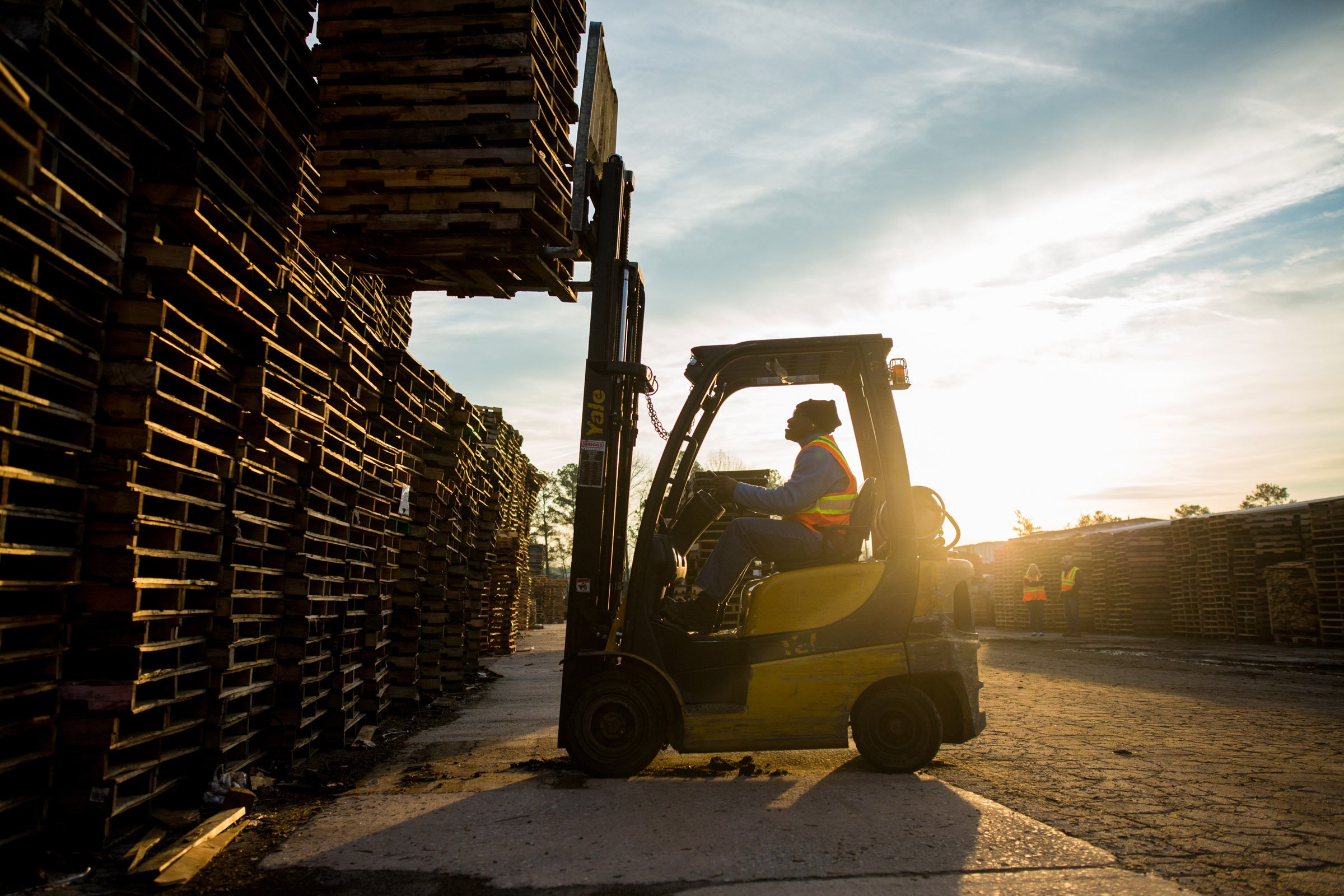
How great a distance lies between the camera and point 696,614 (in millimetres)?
5105

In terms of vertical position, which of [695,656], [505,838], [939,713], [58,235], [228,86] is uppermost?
[228,86]

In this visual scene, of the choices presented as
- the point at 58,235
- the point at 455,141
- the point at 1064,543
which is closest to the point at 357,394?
the point at 455,141

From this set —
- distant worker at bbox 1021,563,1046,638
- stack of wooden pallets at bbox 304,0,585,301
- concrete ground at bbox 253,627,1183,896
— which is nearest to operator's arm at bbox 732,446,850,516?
concrete ground at bbox 253,627,1183,896

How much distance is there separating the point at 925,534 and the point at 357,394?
14.1 feet

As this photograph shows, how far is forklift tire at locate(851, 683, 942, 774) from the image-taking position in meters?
4.84

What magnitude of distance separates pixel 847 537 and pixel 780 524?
43 cm

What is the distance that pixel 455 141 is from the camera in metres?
5.54

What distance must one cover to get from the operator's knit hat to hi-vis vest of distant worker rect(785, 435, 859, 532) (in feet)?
0.44

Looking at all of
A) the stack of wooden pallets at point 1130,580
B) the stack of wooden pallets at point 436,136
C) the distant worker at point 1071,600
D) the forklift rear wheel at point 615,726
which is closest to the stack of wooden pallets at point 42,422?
the stack of wooden pallets at point 436,136

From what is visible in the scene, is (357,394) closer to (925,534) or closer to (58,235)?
(58,235)

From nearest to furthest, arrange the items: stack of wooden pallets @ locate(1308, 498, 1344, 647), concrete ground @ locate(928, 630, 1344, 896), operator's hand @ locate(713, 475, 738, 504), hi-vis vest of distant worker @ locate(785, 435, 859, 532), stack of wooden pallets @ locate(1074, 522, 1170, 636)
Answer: concrete ground @ locate(928, 630, 1344, 896)
operator's hand @ locate(713, 475, 738, 504)
hi-vis vest of distant worker @ locate(785, 435, 859, 532)
stack of wooden pallets @ locate(1308, 498, 1344, 647)
stack of wooden pallets @ locate(1074, 522, 1170, 636)

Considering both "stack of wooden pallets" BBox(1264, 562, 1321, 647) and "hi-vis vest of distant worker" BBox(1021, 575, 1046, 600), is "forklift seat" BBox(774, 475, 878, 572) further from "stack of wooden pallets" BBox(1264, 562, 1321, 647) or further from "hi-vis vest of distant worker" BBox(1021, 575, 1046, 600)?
"hi-vis vest of distant worker" BBox(1021, 575, 1046, 600)

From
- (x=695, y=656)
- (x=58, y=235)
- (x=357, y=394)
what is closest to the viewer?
(x=58, y=235)

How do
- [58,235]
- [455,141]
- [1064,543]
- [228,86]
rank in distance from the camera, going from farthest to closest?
[1064,543]
[455,141]
[228,86]
[58,235]
